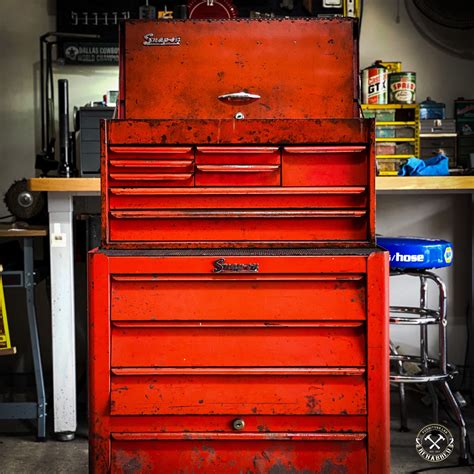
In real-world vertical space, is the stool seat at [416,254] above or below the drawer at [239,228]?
below

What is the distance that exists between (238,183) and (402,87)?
82.7 inches

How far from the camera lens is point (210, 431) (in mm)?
2322

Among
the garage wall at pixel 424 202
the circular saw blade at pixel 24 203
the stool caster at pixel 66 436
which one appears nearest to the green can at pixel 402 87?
the garage wall at pixel 424 202

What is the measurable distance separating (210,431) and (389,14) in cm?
317

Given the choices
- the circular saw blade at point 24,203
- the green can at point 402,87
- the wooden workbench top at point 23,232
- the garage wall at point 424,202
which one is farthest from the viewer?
the garage wall at point 424,202

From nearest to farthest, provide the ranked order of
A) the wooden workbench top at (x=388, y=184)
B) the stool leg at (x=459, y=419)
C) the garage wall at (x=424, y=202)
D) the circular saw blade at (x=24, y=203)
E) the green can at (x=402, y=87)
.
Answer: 1. the stool leg at (x=459, y=419)
2. the wooden workbench top at (x=388, y=184)
3. the circular saw blade at (x=24, y=203)
4. the green can at (x=402, y=87)
5. the garage wall at (x=424, y=202)

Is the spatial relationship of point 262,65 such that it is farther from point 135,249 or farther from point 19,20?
point 19,20

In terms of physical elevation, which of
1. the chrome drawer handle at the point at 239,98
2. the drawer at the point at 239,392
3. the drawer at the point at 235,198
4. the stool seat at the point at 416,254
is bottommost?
the drawer at the point at 239,392

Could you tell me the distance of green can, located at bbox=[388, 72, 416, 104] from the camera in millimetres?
4129

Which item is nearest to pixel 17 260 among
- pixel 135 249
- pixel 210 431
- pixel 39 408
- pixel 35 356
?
pixel 35 356

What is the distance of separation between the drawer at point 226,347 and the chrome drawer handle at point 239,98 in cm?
78

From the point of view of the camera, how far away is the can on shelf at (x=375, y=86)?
414 centimetres

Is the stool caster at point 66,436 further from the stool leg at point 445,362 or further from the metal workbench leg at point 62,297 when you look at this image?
the stool leg at point 445,362

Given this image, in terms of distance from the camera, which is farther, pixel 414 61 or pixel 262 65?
pixel 414 61
